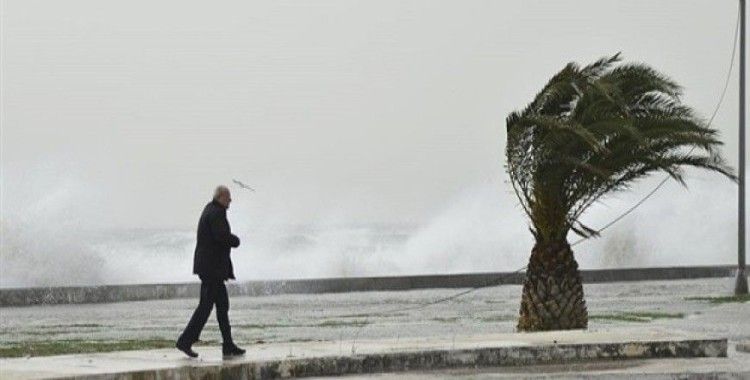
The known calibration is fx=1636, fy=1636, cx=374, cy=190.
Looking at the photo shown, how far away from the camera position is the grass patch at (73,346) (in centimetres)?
1859

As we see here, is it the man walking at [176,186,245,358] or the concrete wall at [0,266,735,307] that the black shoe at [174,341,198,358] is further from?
the concrete wall at [0,266,735,307]

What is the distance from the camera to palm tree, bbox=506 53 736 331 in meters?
20.3

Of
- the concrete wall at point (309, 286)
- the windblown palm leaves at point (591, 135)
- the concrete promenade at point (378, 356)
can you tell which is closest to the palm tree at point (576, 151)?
the windblown palm leaves at point (591, 135)

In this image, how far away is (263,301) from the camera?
36.9 m

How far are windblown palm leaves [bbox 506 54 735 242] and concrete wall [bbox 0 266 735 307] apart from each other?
49.9 ft

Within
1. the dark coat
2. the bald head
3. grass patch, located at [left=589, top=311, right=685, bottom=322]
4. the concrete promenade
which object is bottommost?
the concrete promenade

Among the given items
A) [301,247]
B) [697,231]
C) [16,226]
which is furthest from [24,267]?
[697,231]

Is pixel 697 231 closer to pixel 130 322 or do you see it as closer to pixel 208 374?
pixel 130 322

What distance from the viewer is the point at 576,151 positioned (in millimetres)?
20406

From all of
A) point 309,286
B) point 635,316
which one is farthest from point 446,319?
point 309,286

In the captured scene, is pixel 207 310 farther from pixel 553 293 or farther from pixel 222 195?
pixel 553 293

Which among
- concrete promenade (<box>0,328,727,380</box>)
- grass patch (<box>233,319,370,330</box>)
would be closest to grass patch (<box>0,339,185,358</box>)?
concrete promenade (<box>0,328,727,380</box>)

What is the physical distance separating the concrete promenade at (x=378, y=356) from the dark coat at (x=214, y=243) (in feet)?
2.67

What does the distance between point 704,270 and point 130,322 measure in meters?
25.5
